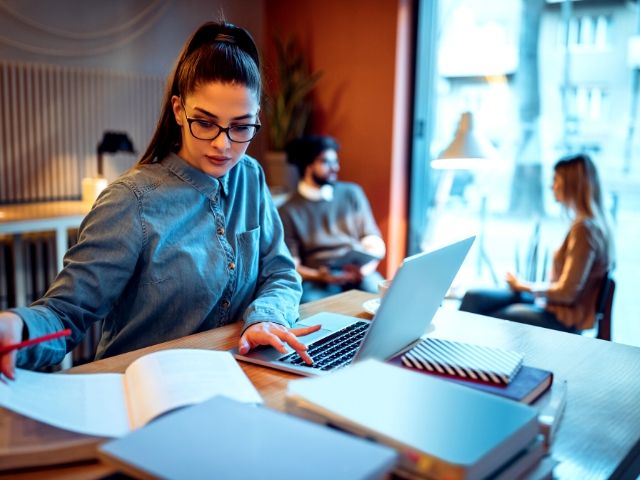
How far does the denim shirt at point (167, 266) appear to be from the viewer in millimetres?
1190

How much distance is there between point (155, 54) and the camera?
13.1 feet

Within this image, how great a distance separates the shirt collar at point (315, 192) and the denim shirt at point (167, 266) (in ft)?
6.91

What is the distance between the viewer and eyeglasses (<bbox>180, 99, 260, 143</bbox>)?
1286mm

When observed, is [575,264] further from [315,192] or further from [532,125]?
[315,192]

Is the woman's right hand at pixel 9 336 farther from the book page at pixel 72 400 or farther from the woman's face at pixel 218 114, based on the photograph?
the woman's face at pixel 218 114

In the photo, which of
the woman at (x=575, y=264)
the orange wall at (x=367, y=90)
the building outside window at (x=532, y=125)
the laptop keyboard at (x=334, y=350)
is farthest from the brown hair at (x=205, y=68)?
the orange wall at (x=367, y=90)

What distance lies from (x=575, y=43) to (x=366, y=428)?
3504 millimetres

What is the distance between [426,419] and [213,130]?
784mm

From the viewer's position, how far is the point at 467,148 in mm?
3057

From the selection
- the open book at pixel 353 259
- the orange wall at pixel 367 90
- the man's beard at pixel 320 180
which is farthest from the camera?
the orange wall at pixel 367 90

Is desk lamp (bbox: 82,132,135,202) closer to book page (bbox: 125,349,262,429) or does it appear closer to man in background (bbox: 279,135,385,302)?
man in background (bbox: 279,135,385,302)

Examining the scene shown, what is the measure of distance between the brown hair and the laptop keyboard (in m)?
0.54

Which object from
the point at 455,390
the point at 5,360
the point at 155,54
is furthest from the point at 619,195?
the point at 5,360

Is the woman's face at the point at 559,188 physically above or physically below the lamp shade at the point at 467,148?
below
